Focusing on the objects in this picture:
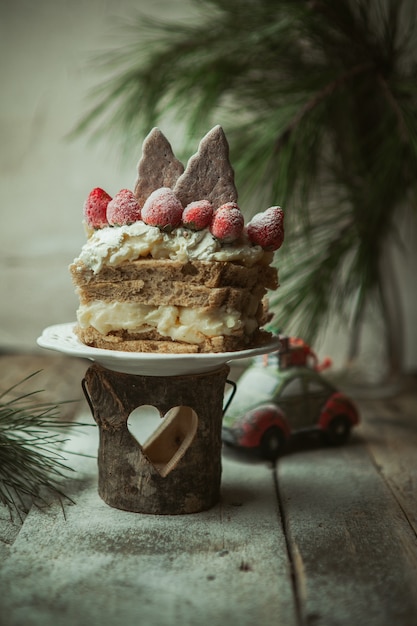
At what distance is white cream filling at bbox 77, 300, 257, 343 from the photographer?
3.90 feet

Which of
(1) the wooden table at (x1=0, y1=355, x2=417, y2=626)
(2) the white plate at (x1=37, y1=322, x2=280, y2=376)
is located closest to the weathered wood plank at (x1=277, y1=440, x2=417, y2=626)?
(1) the wooden table at (x1=0, y1=355, x2=417, y2=626)

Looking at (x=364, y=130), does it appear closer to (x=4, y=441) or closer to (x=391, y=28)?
(x=391, y=28)

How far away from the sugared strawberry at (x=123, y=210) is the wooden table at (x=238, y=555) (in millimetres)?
503

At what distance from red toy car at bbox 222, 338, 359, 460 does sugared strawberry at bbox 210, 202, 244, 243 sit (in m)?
0.53

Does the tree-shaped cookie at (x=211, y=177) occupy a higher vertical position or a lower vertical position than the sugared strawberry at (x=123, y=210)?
higher

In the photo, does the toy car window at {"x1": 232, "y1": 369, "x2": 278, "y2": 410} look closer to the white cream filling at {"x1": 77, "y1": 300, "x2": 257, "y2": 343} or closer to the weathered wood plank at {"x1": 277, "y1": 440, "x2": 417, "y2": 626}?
the weathered wood plank at {"x1": 277, "y1": 440, "x2": 417, "y2": 626}

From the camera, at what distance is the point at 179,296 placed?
1.20m

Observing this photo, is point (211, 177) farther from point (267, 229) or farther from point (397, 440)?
point (397, 440)

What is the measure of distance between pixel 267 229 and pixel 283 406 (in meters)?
0.54

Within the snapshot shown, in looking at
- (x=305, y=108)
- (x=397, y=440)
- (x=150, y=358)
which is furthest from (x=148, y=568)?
(x=305, y=108)

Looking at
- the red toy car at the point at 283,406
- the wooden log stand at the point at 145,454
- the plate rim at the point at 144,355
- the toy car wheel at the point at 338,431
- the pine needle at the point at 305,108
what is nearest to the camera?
the plate rim at the point at 144,355

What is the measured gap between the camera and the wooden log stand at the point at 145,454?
1.22 meters

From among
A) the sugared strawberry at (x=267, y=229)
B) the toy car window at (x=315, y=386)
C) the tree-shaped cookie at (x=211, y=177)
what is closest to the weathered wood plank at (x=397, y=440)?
the toy car window at (x=315, y=386)

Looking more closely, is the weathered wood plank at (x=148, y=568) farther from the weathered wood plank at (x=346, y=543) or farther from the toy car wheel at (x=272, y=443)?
the toy car wheel at (x=272, y=443)
